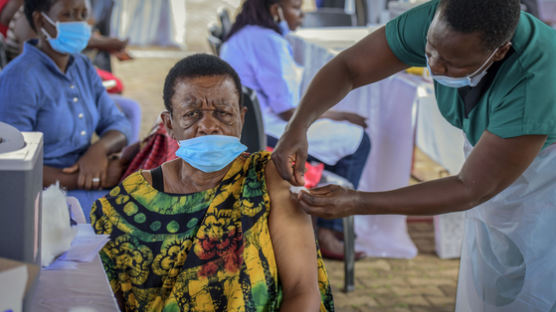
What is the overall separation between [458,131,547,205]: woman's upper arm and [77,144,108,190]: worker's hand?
1343 mm

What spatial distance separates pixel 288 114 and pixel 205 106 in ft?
5.18

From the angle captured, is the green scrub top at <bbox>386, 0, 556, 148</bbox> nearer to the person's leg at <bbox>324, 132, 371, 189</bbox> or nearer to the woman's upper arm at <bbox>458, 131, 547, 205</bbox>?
the woman's upper arm at <bbox>458, 131, 547, 205</bbox>

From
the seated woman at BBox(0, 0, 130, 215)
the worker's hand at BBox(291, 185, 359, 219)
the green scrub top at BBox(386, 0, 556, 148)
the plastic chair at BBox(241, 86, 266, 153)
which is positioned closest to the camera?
the green scrub top at BBox(386, 0, 556, 148)

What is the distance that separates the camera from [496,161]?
47.0 inches

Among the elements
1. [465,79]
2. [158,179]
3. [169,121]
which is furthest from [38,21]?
[465,79]

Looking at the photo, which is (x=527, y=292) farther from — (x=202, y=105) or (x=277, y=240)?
(x=202, y=105)

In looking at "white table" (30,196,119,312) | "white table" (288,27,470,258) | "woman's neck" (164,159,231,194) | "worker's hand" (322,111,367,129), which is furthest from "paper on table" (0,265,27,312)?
"worker's hand" (322,111,367,129)

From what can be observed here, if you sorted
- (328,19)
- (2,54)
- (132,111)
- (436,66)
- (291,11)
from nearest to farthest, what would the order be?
(436,66) → (132,111) → (2,54) → (291,11) → (328,19)

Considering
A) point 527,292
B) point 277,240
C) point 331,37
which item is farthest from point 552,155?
point 331,37

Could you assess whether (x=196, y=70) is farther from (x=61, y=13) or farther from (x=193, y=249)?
(x=61, y=13)

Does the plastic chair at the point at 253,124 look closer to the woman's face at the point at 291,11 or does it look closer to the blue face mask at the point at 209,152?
the blue face mask at the point at 209,152

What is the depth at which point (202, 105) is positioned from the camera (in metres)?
1.38

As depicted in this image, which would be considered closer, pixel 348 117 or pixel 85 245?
pixel 85 245

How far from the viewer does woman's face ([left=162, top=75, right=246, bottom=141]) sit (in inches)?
54.4
